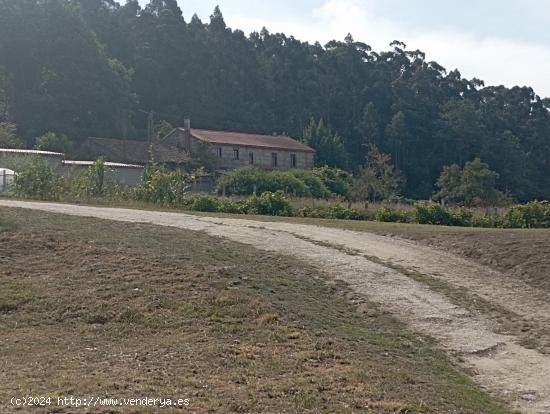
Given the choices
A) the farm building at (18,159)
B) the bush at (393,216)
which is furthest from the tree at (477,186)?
the farm building at (18,159)

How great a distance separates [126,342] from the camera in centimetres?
1054

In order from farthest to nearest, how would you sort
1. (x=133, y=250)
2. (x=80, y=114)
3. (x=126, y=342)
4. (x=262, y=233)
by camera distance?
(x=80, y=114) < (x=262, y=233) < (x=133, y=250) < (x=126, y=342)

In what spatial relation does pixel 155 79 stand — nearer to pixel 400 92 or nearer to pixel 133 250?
pixel 400 92

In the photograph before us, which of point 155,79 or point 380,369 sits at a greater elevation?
point 155,79

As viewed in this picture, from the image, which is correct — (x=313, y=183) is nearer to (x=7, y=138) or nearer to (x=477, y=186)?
(x=477, y=186)

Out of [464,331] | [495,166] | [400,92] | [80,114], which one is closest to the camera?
[464,331]

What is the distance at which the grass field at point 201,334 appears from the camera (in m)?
8.62

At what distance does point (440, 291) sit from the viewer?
1440cm

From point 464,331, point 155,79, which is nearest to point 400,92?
point 155,79

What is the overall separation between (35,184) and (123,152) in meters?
34.1

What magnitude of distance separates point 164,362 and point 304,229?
35.2ft

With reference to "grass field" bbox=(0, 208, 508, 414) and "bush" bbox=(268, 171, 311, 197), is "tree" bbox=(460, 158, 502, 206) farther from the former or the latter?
"grass field" bbox=(0, 208, 508, 414)

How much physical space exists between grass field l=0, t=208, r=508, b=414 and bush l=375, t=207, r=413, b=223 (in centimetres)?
1103

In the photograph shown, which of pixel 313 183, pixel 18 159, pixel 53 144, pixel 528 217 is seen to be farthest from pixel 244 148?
pixel 528 217
